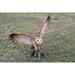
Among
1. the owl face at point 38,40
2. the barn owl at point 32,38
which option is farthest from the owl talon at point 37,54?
the owl face at point 38,40

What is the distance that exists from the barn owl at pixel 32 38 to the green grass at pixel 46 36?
42 mm

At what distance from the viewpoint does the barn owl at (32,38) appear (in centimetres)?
269

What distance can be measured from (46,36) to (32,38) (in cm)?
17

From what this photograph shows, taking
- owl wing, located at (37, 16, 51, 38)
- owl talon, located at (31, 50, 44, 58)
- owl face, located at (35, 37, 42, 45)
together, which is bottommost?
owl talon, located at (31, 50, 44, 58)

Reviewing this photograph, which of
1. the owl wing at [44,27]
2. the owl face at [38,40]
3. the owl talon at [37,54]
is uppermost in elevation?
the owl wing at [44,27]

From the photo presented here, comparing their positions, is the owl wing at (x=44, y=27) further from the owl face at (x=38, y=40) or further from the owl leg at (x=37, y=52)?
the owl leg at (x=37, y=52)

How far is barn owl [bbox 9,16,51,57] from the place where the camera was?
2693mm

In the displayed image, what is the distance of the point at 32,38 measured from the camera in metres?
2.70

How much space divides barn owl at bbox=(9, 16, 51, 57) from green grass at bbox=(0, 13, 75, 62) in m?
0.04

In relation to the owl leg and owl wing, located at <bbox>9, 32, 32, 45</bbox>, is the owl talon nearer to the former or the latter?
the owl leg

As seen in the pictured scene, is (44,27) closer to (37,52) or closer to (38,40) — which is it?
(38,40)

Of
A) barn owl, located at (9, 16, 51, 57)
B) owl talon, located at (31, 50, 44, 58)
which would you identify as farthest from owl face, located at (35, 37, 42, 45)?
owl talon, located at (31, 50, 44, 58)

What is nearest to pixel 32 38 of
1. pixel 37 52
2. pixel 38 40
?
pixel 38 40
